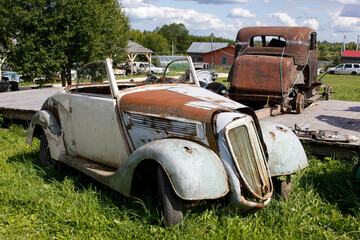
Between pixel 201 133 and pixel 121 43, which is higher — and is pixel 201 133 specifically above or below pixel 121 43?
below

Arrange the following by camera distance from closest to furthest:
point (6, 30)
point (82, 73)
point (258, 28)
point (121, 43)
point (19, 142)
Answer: point (82, 73) → point (19, 142) → point (258, 28) → point (6, 30) → point (121, 43)

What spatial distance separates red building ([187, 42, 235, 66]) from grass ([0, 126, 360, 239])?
45.5 m

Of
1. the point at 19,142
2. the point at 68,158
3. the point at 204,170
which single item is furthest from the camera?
the point at 19,142

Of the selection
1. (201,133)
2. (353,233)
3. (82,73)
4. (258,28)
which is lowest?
(353,233)

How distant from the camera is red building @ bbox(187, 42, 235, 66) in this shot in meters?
51.0

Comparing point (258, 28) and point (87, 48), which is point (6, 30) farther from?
point (258, 28)

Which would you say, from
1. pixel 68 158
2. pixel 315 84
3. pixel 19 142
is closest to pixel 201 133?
pixel 68 158

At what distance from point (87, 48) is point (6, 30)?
9.40ft

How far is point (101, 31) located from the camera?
14.1 m

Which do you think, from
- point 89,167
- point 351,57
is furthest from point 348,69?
point 89,167

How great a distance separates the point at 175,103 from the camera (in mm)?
3324

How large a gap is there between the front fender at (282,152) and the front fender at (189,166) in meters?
0.74

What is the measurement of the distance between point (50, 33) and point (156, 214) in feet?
35.1

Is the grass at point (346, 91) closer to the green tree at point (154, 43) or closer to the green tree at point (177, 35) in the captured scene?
the green tree at point (154, 43)
